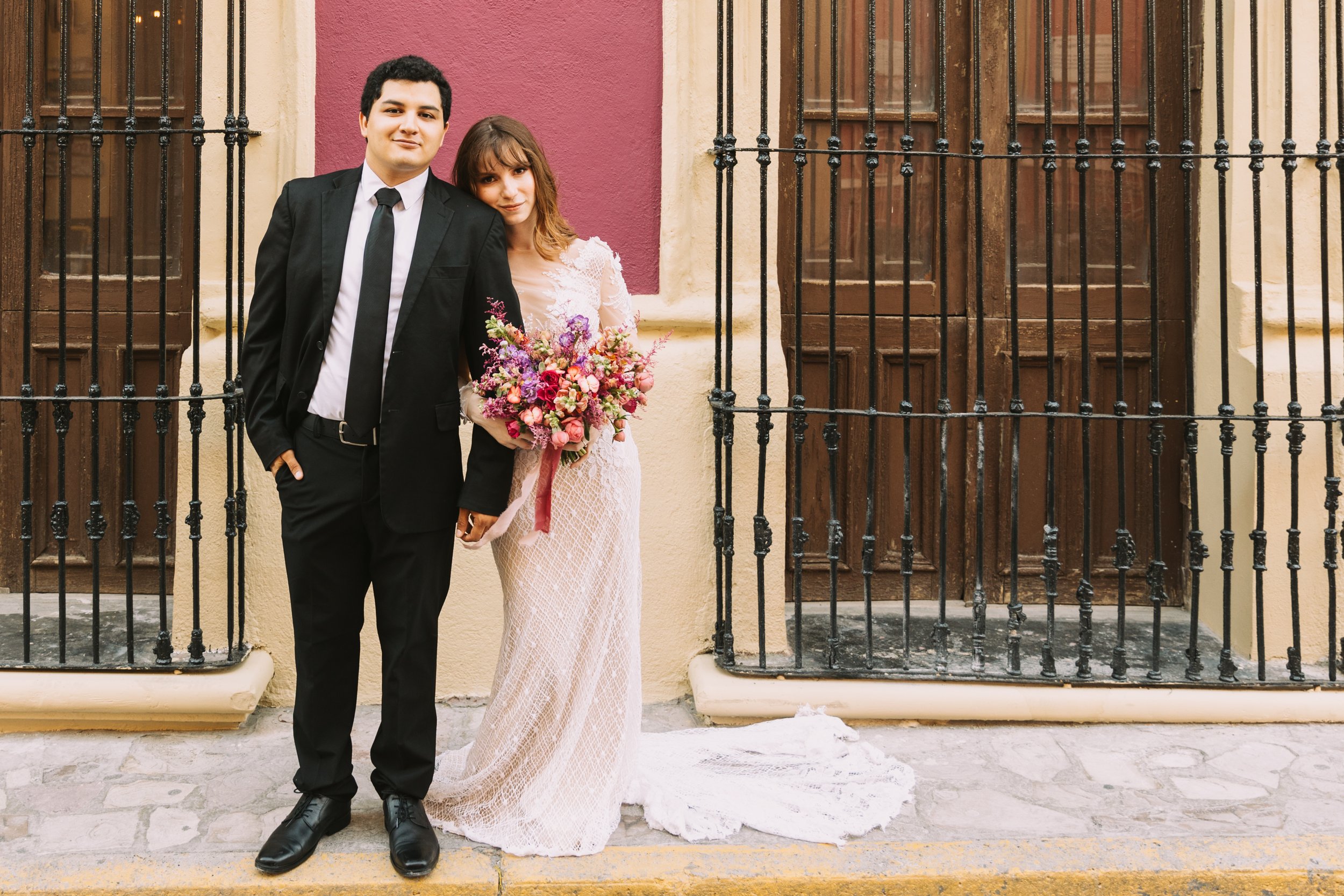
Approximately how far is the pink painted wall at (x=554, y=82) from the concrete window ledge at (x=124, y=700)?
2.09 meters

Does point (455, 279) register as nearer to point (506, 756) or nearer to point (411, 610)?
point (411, 610)

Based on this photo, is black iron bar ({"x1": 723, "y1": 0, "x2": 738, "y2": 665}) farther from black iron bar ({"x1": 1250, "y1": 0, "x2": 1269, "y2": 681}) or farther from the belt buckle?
black iron bar ({"x1": 1250, "y1": 0, "x2": 1269, "y2": 681})

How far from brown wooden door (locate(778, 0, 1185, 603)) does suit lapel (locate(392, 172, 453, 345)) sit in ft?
7.03

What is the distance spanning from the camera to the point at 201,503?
4281 millimetres

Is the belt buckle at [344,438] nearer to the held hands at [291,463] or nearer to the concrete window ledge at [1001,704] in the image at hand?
the held hands at [291,463]

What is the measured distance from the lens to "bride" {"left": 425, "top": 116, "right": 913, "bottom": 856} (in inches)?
127

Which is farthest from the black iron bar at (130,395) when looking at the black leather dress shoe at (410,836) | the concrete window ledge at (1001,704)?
the concrete window ledge at (1001,704)

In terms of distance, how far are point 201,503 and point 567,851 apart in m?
2.13

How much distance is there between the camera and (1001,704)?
13.8 ft

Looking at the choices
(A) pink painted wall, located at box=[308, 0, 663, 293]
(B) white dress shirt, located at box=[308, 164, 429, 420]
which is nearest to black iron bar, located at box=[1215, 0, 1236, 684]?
(A) pink painted wall, located at box=[308, 0, 663, 293]

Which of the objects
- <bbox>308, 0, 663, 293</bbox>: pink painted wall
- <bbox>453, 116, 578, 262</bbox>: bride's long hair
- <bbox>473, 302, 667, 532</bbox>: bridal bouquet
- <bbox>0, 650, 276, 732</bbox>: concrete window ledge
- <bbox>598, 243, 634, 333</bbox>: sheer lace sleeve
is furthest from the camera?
<bbox>308, 0, 663, 293</bbox>: pink painted wall

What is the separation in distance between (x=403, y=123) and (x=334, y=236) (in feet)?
1.20

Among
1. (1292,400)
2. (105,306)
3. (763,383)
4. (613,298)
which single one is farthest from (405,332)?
(1292,400)

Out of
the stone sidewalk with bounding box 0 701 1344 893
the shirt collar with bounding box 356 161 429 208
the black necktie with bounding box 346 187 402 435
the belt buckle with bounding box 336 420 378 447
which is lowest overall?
the stone sidewalk with bounding box 0 701 1344 893
